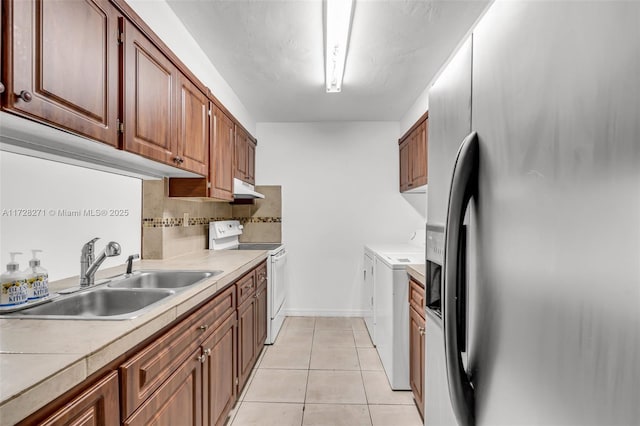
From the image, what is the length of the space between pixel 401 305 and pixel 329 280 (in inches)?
76.1

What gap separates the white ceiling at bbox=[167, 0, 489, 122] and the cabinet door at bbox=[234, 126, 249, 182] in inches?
14.4

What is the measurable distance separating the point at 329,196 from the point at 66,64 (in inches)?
128

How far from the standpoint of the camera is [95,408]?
0.86m

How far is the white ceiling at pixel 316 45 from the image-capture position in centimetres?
192

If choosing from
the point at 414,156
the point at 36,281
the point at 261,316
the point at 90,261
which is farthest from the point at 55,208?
the point at 414,156

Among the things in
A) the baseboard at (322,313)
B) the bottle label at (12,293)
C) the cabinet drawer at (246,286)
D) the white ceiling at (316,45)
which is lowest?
the baseboard at (322,313)

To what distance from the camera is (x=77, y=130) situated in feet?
3.95

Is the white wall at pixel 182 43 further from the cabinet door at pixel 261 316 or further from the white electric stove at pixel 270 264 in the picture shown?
the cabinet door at pixel 261 316

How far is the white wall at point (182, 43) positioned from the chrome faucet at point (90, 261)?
1141 mm

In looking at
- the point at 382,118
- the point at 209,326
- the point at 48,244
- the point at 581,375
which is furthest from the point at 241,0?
the point at 382,118

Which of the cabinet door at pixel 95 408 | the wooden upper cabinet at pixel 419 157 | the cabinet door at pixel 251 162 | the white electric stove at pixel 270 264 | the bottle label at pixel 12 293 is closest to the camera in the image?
the cabinet door at pixel 95 408

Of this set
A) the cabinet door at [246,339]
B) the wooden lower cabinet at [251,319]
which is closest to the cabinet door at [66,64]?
the wooden lower cabinet at [251,319]

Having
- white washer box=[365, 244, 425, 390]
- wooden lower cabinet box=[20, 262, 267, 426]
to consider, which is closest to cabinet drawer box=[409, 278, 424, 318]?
white washer box=[365, 244, 425, 390]

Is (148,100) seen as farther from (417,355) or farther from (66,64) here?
(417,355)
